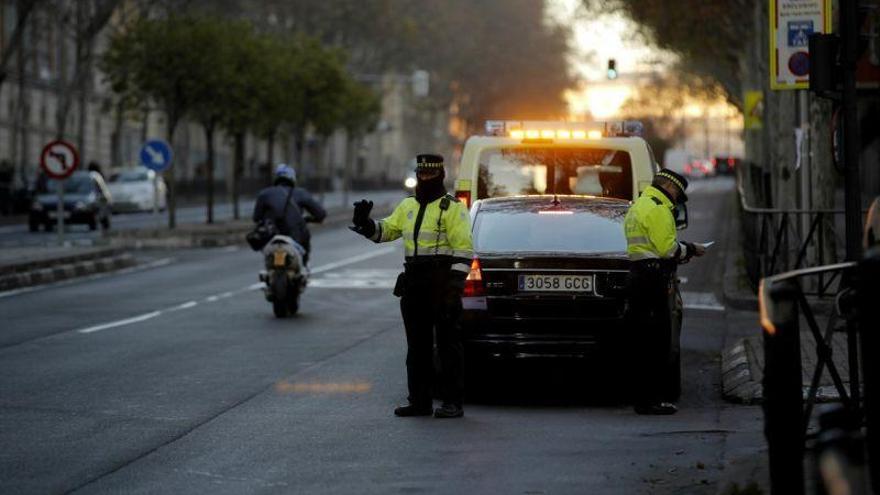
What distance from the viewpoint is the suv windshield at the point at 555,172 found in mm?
16734

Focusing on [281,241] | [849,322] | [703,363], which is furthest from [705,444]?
[281,241]

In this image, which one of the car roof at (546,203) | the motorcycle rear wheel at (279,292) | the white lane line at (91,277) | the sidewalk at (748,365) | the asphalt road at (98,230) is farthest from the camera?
the asphalt road at (98,230)

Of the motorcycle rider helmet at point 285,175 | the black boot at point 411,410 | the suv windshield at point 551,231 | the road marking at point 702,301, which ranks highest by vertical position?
the motorcycle rider helmet at point 285,175

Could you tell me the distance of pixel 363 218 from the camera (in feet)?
38.9

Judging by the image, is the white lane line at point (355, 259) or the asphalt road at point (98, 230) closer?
the white lane line at point (355, 259)

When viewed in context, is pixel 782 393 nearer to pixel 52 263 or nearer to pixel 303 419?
pixel 303 419

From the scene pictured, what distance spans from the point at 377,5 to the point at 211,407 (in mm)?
78469

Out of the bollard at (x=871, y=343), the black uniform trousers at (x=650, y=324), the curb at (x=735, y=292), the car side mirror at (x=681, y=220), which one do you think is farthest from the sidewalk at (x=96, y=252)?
the bollard at (x=871, y=343)

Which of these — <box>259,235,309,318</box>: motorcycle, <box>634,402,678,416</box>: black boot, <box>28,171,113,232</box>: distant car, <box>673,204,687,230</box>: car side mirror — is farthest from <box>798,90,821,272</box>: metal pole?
<box>28,171,113,232</box>: distant car

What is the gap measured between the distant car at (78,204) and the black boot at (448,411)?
35.7 metres

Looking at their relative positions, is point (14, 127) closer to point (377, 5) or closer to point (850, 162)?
point (377, 5)

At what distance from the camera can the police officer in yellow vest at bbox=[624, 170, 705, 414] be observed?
1209cm

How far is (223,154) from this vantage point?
109m

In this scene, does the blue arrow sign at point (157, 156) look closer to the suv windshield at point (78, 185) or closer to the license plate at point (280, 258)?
the suv windshield at point (78, 185)
